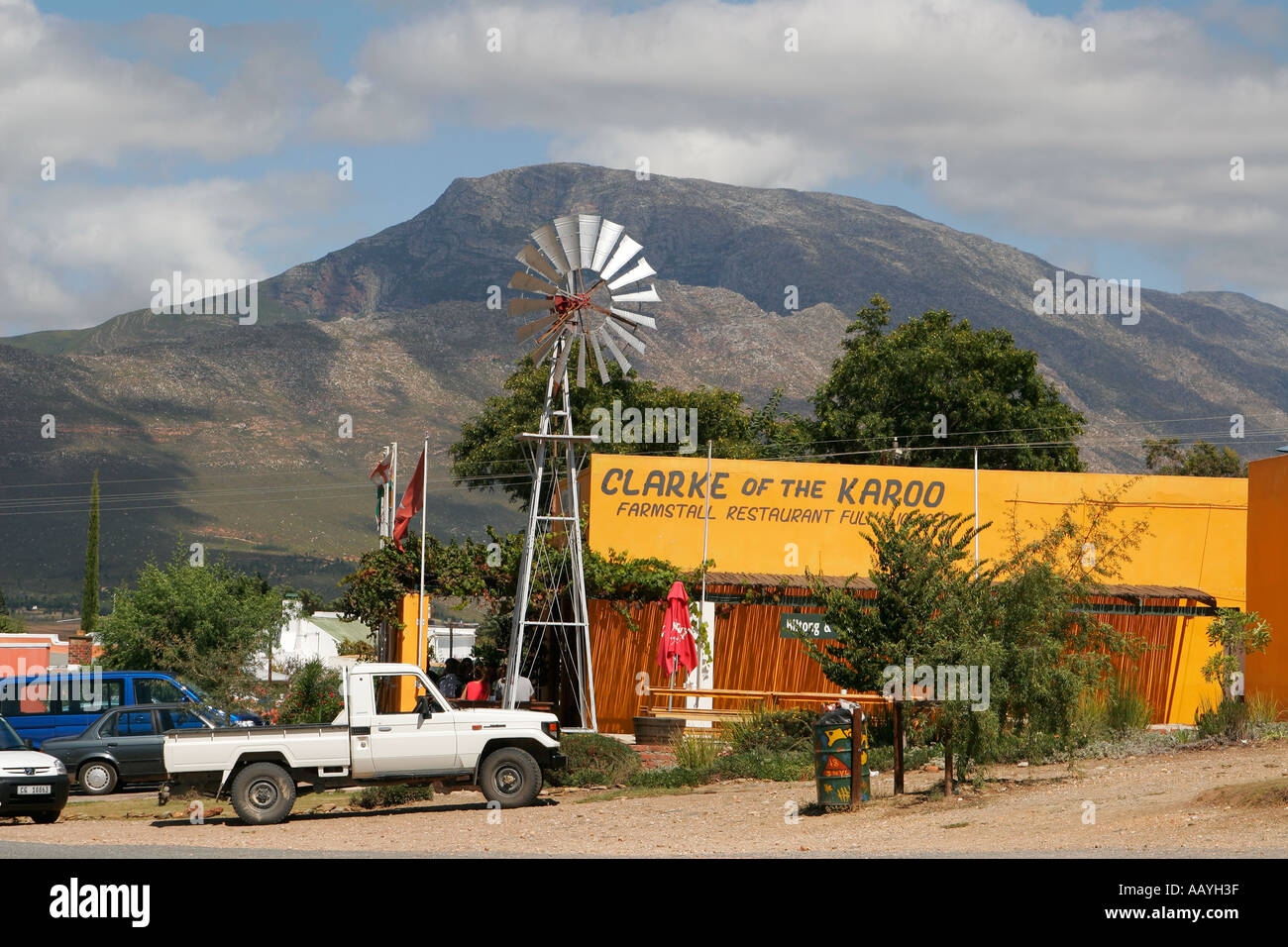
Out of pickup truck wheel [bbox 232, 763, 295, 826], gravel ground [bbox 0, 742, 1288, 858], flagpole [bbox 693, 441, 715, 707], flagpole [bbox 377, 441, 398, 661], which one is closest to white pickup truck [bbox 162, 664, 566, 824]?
pickup truck wheel [bbox 232, 763, 295, 826]

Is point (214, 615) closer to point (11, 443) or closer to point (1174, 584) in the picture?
point (1174, 584)

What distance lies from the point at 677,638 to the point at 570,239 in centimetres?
765

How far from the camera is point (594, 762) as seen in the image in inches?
809

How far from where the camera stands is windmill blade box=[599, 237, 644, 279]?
81.8ft

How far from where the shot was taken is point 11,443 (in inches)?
7687

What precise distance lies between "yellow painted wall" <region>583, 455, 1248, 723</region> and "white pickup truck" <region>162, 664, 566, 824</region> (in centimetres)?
930

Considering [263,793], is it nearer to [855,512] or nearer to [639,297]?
[639,297]

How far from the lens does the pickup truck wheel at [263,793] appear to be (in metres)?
17.5

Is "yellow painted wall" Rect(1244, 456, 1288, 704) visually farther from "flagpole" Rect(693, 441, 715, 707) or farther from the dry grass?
"flagpole" Rect(693, 441, 715, 707)

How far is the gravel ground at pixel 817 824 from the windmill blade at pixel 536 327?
9.57 metres

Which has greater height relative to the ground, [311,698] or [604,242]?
[604,242]
